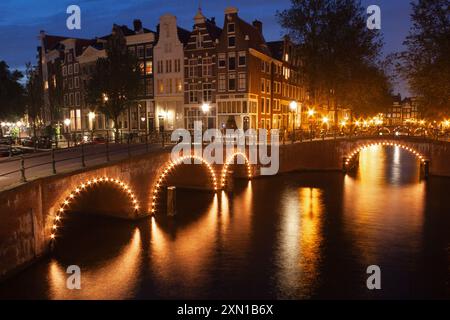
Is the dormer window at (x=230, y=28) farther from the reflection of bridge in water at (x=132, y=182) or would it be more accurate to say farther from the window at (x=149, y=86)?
the reflection of bridge in water at (x=132, y=182)

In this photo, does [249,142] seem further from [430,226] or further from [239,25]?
[239,25]

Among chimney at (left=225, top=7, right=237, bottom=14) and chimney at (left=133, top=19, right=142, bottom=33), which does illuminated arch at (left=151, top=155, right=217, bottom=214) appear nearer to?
chimney at (left=225, top=7, right=237, bottom=14)

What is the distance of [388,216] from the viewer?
81.6 ft

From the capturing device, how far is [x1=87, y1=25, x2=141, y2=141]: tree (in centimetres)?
4159

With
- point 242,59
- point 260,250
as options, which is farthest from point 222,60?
point 260,250

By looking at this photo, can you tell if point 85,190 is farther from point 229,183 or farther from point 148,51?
point 148,51

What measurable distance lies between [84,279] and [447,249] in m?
16.4

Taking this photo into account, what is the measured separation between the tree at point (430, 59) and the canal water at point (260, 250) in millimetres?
9839

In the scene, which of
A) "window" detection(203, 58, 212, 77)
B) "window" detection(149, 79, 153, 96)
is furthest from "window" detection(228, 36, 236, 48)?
"window" detection(149, 79, 153, 96)

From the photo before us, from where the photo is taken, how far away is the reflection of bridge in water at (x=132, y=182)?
14617 mm

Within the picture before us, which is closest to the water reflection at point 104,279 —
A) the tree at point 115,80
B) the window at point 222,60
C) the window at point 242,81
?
the tree at point 115,80

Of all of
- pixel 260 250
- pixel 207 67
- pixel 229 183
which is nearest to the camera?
pixel 260 250

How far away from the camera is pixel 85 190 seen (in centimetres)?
2111

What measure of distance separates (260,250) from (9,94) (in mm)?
53949
